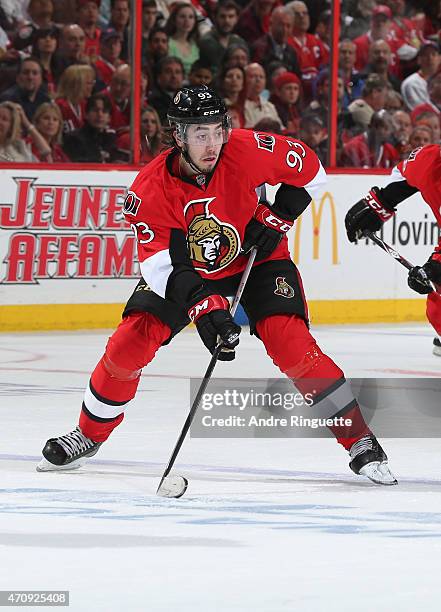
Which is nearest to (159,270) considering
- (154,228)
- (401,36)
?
(154,228)

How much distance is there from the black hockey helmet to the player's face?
22 millimetres

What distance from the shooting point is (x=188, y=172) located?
434 centimetres

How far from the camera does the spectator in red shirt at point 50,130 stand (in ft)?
28.6

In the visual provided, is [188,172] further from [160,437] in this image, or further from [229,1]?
[229,1]

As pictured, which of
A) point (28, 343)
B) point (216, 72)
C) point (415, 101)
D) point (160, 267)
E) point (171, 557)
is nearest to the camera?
point (171, 557)

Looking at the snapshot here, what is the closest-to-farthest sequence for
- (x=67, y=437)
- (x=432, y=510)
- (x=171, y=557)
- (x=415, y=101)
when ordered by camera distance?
(x=171, y=557)
(x=432, y=510)
(x=67, y=437)
(x=415, y=101)

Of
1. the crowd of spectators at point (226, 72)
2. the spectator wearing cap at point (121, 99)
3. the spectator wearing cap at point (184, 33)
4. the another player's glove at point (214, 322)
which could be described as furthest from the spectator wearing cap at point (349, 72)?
the another player's glove at point (214, 322)

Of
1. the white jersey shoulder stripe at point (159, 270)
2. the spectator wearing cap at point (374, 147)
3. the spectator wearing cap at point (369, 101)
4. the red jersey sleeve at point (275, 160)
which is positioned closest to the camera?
the white jersey shoulder stripe at point (159, 270)

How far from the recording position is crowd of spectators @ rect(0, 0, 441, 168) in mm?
8672

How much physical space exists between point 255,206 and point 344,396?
0.60 m

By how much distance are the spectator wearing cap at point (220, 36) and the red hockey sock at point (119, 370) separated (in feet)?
17.3

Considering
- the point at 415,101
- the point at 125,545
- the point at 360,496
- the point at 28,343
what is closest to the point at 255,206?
the point at 360,496

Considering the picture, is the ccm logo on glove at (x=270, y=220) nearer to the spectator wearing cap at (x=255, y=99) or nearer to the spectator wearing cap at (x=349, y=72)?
the spectator wearing cap at (x=255, y=99)

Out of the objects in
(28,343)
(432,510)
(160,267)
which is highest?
(160,267)
